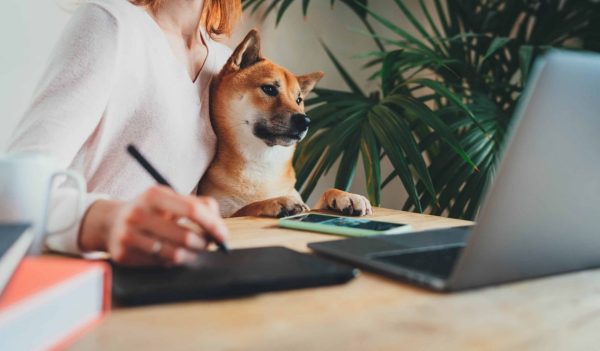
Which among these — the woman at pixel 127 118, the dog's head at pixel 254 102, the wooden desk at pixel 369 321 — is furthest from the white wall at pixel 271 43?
the wooden desk at pixel 369 321

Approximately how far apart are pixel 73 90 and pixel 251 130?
1.89 ft

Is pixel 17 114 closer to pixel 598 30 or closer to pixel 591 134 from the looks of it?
pixel 591 134

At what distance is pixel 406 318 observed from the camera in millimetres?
432

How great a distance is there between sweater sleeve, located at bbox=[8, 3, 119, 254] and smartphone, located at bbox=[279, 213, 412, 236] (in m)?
0.37

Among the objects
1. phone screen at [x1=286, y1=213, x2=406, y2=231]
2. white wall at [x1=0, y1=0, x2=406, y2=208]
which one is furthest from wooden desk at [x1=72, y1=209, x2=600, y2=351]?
white wall at [x1=0, y1=0, x2=406, y2=208]

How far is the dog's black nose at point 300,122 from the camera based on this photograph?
4.71 feet

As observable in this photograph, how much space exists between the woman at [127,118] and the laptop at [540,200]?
0.23 meters

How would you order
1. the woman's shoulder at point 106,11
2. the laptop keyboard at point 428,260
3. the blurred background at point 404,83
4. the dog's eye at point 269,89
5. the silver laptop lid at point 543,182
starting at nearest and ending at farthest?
the silver laptop lid at point 543,182 → the laptop keyboard at point 428,260 → the woman's shoulder at point 106,11 → the dog's eye at point 269,89 → the blurred background at point 404,83

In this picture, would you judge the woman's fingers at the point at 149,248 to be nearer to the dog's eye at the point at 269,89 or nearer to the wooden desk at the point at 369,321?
the wooden desk at the point at 369,321

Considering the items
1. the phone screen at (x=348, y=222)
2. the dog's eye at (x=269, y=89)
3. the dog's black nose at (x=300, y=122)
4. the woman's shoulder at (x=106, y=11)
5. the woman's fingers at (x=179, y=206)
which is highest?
the woman's shoulder at (x=106, y=11)

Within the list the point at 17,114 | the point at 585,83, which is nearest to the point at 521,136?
the point at 585,83

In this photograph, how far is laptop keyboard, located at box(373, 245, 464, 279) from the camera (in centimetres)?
54

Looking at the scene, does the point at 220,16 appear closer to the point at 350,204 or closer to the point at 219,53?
the point at 219,53

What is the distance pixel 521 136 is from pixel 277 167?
3.51ft
